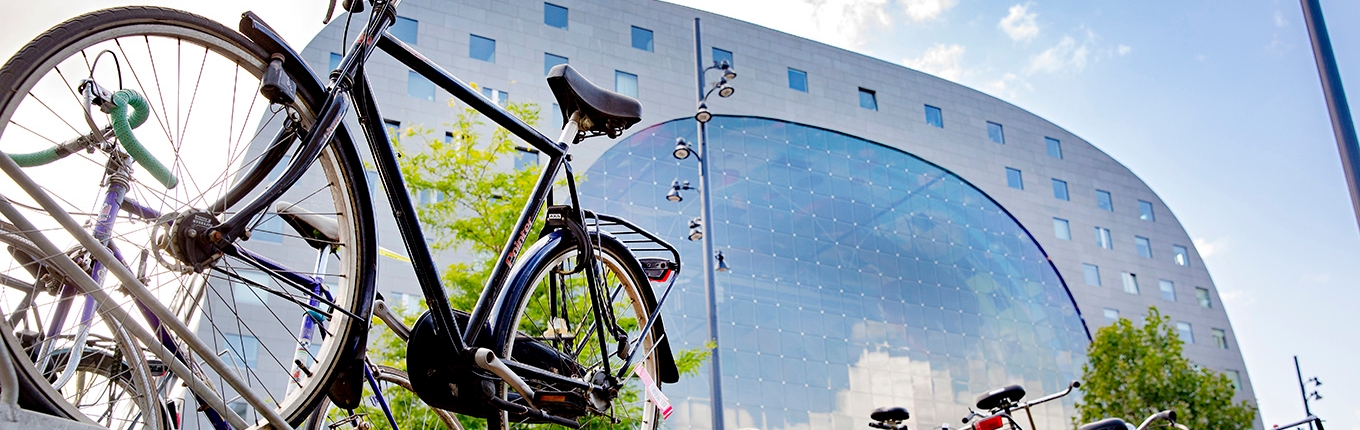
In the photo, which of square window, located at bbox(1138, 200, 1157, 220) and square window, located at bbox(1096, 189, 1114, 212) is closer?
square window, located at bbox(1096, 189, 1114, 212)

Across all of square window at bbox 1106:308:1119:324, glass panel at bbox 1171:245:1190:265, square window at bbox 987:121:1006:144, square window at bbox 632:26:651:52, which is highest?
square window at bbox 632:26:651:52

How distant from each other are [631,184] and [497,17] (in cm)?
510

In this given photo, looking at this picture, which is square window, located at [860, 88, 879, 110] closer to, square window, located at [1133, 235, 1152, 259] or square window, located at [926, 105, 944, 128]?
square window, located at [926, 105, 944, 128]

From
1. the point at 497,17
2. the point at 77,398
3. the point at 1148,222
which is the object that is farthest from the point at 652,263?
the point at 1148,222

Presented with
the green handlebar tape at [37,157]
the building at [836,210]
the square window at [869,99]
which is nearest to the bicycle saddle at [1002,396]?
the green handlebar tape at [37,157]

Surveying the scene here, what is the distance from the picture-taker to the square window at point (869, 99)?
3002 cm

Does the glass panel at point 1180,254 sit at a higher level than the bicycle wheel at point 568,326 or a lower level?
higher

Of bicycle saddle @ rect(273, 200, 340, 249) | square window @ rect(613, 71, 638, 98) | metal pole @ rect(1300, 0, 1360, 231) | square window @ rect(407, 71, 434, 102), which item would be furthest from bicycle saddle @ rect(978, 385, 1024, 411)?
square window @ rect(613, 71, 638, 98)

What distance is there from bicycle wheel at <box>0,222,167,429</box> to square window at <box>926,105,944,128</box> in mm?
29633

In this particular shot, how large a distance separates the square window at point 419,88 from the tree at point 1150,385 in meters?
16.2

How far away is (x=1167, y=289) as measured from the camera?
115ft

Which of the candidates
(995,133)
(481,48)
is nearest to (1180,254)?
(995,133)

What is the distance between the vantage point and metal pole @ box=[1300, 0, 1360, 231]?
5.91m

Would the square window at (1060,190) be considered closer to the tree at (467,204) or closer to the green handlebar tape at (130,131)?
the tree at (467,204)
